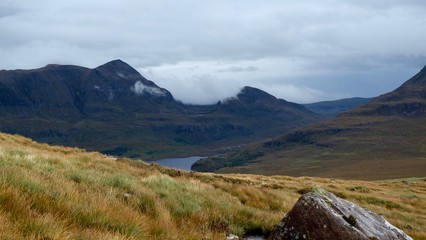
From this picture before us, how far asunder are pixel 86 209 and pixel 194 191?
575cm

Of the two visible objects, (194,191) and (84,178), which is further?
(194,191)

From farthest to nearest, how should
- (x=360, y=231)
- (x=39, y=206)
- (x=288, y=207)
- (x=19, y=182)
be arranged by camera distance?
(x=288, y=207) < (x=360, y=231) < (x=19, y=182) < (x=39, y=206)

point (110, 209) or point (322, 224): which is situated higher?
point (110, 209)

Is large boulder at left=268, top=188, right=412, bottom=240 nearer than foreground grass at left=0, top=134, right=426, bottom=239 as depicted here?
No

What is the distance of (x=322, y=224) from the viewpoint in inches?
359

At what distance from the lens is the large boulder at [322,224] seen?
905cm

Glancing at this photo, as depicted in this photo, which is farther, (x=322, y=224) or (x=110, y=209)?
(x=322, y=224)

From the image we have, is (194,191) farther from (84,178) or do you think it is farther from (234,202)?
(84,178)

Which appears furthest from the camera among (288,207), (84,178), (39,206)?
(288,207)

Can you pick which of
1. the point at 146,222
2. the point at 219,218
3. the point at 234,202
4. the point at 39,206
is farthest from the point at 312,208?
the point at 39,206

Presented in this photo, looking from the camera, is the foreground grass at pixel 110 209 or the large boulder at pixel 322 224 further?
the large boulder at pixel 322 224

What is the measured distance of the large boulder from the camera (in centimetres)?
905

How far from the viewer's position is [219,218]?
11.1 meters

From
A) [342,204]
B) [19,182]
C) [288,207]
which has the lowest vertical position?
[288,207]
